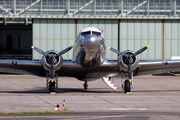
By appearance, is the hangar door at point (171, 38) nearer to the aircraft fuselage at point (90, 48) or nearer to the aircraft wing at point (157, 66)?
the aircraft wing at point (157, 66)

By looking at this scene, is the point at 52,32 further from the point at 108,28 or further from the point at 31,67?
the point at 31,67

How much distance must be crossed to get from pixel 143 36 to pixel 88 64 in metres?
38.3

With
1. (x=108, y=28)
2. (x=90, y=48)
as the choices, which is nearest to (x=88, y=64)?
(x=90, y=48)

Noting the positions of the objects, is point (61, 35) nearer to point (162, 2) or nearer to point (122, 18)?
point (122, 18)

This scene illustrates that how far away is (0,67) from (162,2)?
4065cm

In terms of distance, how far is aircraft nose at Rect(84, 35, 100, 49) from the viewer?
19969mm

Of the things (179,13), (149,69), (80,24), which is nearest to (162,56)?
(179,13)

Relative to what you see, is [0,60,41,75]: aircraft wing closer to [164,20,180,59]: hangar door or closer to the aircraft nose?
the aircraft nose

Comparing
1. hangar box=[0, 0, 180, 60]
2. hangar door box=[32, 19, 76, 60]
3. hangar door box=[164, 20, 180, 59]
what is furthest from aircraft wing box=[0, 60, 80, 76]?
hangar door box=[164, 20, 180, 59]

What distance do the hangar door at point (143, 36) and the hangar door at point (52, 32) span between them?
392 inches

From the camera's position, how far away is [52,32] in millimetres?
57781

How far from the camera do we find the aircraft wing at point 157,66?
78.8ft

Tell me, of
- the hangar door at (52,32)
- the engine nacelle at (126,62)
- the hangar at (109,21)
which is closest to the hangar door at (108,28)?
the hangar at (109,21)

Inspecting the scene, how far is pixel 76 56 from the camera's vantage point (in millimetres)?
22359
